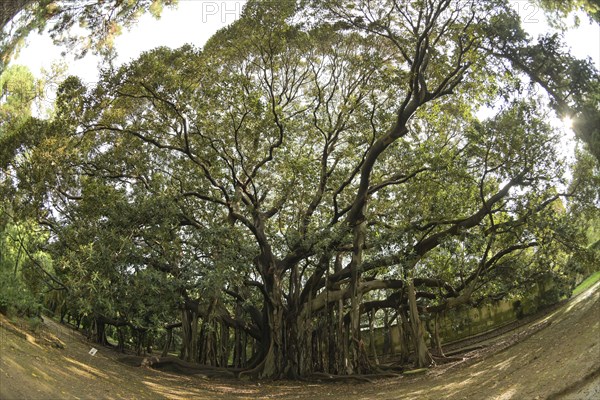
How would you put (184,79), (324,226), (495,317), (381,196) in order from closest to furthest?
(184,79) → (324,226) → (381,196) → (495,317)

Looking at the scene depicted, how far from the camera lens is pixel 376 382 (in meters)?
10.7

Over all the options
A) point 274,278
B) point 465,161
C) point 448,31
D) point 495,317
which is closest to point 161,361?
point 274,278

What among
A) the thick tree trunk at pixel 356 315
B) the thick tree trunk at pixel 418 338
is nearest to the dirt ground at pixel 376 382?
the thick tree trunk at pixel 418 338

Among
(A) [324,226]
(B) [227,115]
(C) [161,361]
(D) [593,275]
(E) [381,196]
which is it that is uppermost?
(B) [227,115]

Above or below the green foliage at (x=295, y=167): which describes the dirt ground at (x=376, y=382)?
below

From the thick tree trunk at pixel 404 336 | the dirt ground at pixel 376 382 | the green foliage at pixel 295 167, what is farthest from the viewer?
the thick tree trunk at pixel 404 336

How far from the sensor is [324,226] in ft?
38.2

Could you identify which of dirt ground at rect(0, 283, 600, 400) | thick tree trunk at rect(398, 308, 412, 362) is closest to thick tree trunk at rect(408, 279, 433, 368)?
dirt ground at rect(0, 283, 600, 400)

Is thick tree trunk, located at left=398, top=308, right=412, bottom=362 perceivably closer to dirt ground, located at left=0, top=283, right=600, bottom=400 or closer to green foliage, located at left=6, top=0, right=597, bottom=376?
green foliage, located at left=6, top=0, right=597, bottom=376

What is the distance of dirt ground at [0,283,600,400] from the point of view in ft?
18.5

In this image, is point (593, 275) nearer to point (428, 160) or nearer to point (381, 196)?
point (381, 196)

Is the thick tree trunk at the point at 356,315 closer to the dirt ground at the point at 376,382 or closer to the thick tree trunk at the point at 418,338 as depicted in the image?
the dirt ground at the point at 376,382

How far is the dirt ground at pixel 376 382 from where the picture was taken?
564 centimetres

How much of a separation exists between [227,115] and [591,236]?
13.8 meters
